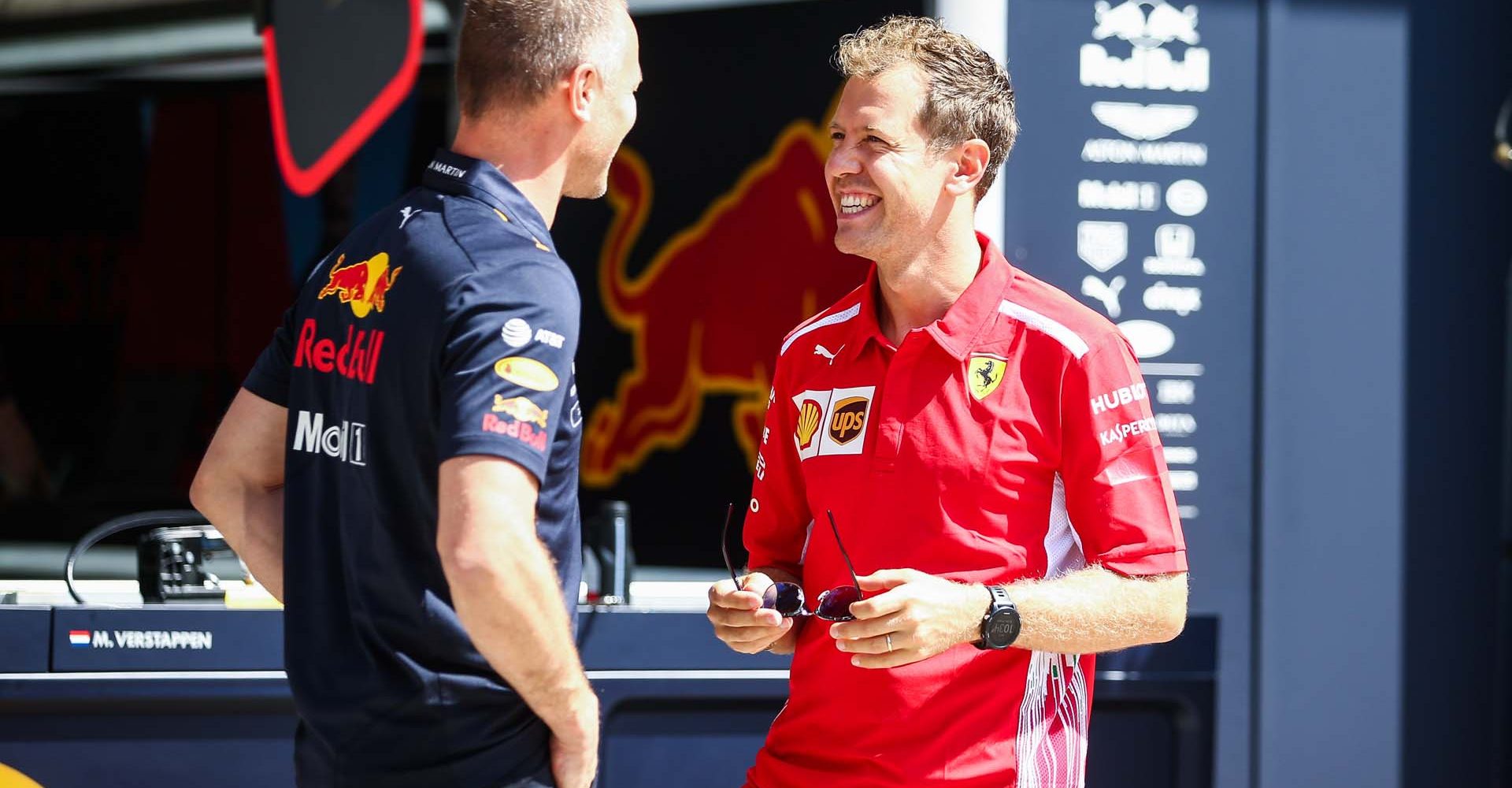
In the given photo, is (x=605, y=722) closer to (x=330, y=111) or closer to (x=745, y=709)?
(x=745, y=709)

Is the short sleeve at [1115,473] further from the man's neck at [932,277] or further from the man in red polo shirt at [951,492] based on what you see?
the man's neck at [932,277]

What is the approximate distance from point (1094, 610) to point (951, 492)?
0.70 ft

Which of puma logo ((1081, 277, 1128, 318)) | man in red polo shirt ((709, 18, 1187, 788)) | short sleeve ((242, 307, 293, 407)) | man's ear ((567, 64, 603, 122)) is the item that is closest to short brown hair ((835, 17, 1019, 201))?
man in red polo shirt ((709, 18, 1187, 788))

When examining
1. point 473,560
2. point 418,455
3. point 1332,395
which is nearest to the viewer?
point 473,560

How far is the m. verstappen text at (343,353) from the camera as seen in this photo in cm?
151

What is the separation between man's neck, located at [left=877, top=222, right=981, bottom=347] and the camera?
193 cm

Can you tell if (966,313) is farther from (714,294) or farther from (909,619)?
(714,294)

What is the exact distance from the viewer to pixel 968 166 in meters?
1.94

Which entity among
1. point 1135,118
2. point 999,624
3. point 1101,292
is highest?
point 1135,118

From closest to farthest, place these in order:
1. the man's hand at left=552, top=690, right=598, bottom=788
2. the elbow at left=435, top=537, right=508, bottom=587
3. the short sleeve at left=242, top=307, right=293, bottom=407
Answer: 1. the elbow at left=435, top=537, right=508, bottom=587
2. the man's hand at left=552, top=690, right=598, bottom=788
3. the short sleeve at left=242, top=307, right=293, bottom=407

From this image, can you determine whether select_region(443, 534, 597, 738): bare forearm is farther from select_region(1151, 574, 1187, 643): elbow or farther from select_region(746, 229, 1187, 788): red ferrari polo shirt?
select_region(1151, 574, 1187, 643): elbow

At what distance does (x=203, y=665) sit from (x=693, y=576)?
44.4 inches

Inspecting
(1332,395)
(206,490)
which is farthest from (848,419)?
(1332,395)

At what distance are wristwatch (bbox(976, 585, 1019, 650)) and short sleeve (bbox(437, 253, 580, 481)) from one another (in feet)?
1.74
